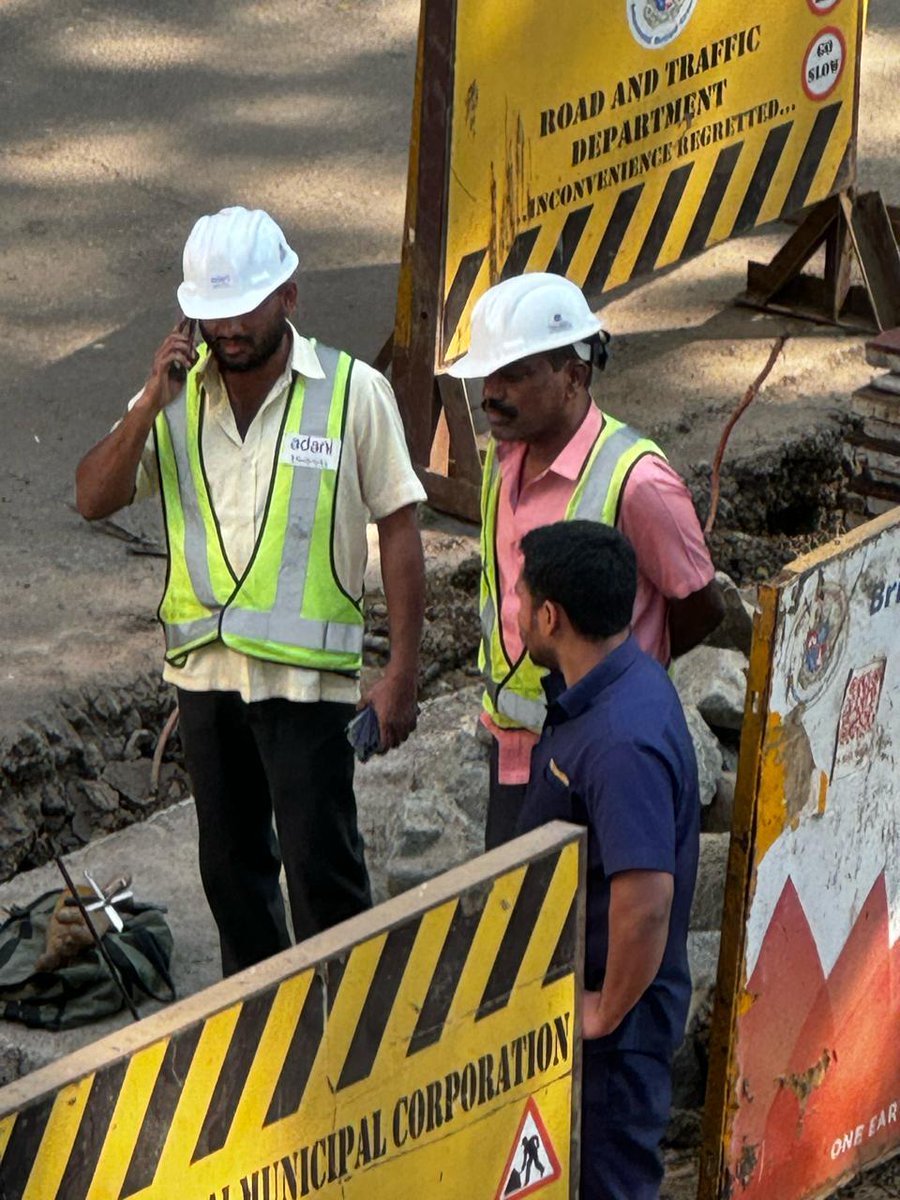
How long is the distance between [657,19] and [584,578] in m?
4.46

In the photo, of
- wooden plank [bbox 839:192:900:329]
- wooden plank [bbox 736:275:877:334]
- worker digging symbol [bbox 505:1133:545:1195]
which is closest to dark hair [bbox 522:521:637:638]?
worker digging symbol [bbox 505:1133:545:1195]

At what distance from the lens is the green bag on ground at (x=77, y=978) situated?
5531 millimetres

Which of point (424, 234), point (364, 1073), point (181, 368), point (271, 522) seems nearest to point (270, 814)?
point (271, 522)

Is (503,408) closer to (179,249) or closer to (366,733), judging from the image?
(366,733)

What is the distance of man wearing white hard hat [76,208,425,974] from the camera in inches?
194

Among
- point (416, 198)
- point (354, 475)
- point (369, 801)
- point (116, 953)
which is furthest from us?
point (416, 198)

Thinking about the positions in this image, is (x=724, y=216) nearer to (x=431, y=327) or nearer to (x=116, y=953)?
(x=431, y=327)

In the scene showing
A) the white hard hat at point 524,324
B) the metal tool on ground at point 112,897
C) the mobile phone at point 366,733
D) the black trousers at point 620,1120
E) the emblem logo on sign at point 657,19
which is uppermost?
the emblem logo on sign at point 657,19

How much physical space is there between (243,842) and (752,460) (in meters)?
3.72

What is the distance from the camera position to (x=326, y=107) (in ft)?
35.0

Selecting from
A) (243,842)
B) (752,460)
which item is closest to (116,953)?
(243,842)

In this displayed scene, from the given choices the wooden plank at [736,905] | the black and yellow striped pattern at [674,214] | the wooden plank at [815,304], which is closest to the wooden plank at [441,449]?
the black and yellow striped pattern at [674,214]

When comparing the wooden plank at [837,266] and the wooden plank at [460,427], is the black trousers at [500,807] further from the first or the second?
the wooden plank at [837,266]

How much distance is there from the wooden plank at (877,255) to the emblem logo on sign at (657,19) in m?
1.51
